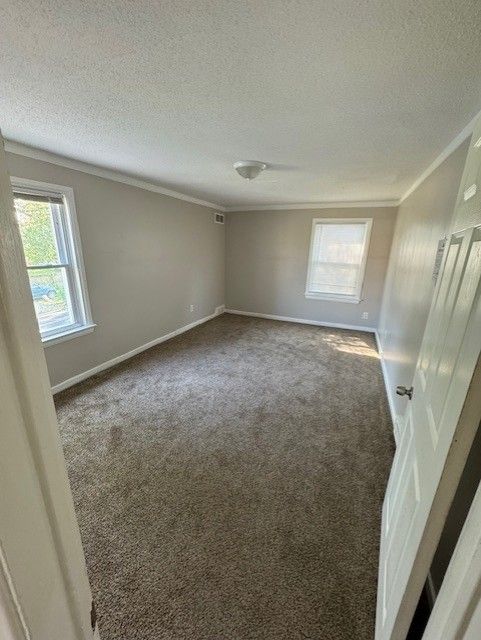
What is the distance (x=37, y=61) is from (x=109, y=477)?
2.23m

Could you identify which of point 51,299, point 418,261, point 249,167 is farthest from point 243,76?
point 51,299

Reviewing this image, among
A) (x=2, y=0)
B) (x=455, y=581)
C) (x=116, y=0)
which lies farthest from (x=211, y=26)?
(x=455, y=581)

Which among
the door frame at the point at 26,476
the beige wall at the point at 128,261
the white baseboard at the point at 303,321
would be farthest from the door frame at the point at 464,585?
the white baseboard at the point at 303,321

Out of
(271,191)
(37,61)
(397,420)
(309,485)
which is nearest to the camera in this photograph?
(37,61)

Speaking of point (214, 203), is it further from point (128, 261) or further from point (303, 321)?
point (303, 321)

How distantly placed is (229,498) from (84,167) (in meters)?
3.16

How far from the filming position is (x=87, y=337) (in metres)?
3.02

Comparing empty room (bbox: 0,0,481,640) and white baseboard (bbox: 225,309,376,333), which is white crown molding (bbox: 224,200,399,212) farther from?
white baseboard (bbox: 225,309,376,333)

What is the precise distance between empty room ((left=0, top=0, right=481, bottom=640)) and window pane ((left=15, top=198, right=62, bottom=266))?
0.06ft

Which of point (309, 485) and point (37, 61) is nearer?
point (37, 61)

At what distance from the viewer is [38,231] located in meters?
2.52

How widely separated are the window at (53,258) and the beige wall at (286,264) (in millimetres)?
3229

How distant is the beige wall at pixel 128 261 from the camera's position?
2781 millimetres

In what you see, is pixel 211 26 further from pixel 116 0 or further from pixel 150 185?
pixel 150 185
